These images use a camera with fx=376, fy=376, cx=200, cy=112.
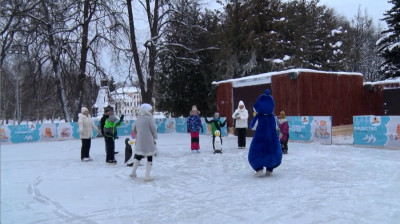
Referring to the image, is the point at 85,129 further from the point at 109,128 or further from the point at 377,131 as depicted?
the point at 377,131

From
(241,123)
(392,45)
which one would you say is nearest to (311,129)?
(241,123)

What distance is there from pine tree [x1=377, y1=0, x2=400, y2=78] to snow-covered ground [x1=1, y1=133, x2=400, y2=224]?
63.1 ft

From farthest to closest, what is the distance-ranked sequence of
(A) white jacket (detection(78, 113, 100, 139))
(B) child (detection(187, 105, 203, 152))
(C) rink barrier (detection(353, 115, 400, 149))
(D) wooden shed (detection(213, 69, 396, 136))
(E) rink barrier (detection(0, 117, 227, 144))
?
(E) rink barrier (detection(0, 117, 227, 144))
(D) wooden shed (detection(213, 69, 396, 136))
(B) child (detection(187, 105, 203, 152))
(C) rink barrier (detection(353, 115, 400, 149))
(A) white jacket (detection(78, 113, 100, 139))

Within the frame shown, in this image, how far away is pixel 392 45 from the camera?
27.3 m

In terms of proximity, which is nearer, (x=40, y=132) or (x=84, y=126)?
(x=84, y=126)

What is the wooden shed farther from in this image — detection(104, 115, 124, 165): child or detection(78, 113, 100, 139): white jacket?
detection(78, 113, 100, 139): white jacket

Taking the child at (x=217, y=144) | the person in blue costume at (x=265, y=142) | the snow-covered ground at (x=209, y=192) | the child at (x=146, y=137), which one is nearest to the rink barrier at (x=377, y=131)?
the snow-covered ground at (x=209, y=192)

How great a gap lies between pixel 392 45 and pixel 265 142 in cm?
2371

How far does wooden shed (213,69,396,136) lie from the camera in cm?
1656

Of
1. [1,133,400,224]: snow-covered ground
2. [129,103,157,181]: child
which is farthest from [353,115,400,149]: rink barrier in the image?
[129,103,157,181]: child

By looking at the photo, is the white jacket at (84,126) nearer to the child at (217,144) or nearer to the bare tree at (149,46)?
the child at (217,144)

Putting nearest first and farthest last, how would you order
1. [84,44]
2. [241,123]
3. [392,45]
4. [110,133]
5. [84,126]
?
[110,133]
[84,126]
[241,123]
[84,44]
[392,45]

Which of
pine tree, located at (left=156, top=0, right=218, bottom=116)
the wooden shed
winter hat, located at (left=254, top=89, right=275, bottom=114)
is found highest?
pine tree, located at (left=156, top=0, right=218, bottom=116)

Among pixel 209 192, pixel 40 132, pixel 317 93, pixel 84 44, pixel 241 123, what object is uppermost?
pixel 84 44
